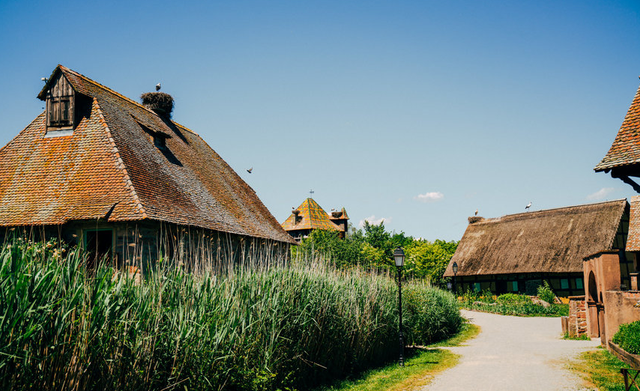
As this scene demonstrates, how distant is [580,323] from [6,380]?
15.8m

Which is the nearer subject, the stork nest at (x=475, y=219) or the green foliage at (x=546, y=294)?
the green foliage at (x=546, y=294)

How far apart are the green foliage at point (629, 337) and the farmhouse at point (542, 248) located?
17.4m

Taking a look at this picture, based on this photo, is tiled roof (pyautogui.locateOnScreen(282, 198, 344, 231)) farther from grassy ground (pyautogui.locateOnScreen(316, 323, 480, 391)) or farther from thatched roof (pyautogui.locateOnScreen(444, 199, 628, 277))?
grassy ground (pyautogui.locateOnScreen(316, 323, 480, 391))

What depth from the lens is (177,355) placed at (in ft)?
19.1

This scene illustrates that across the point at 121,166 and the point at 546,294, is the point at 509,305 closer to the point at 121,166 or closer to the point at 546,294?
the point at 546,294

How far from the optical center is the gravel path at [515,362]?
346 inches

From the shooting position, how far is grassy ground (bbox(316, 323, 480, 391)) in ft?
29.7

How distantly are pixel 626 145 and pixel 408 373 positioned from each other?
7.84 metres

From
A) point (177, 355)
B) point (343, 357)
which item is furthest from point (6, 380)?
point (343, 357)

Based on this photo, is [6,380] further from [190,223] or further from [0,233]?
[0,233]

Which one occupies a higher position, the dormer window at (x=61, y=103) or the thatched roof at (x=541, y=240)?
the dormer window at (x=61, y=103)

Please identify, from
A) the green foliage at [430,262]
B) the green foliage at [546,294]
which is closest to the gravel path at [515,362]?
the green foliage at [546,294]

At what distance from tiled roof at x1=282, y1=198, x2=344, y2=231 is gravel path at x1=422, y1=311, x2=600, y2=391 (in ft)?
125

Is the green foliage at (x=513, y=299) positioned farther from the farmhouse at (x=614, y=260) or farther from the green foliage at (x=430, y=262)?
the farmhouse at (x=614, y=260)
